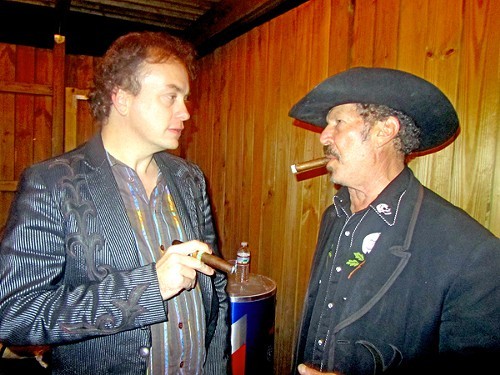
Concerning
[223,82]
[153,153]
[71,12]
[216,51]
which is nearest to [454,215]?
[153,153]

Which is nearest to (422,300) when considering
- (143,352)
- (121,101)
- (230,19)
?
(143,352)

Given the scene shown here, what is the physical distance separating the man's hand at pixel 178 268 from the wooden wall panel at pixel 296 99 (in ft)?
4.27

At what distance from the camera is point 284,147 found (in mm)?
2965

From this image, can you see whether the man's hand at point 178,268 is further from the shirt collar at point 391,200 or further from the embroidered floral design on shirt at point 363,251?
the shirt collar at point 391,200

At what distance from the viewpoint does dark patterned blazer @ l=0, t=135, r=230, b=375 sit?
1.30 metres

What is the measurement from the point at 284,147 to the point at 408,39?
4.03 feet

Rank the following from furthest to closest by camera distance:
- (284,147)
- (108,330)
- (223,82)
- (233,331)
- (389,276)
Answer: (223,82)
(284,147)
(233,331)
(389,276)
(108,330)

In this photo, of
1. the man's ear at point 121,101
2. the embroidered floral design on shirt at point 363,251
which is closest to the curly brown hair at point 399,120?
the embroidered floral design on shirt at point 363,251

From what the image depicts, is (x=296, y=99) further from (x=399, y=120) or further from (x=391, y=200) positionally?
(x=391, y=200)

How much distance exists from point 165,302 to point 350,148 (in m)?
1.09

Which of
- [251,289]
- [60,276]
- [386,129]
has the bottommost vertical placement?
[251,289]

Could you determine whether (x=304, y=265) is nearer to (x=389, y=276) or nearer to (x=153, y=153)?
(x=389, y=276)

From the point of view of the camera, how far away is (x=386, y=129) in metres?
1.74

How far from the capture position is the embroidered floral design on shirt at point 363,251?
1.67 meters
